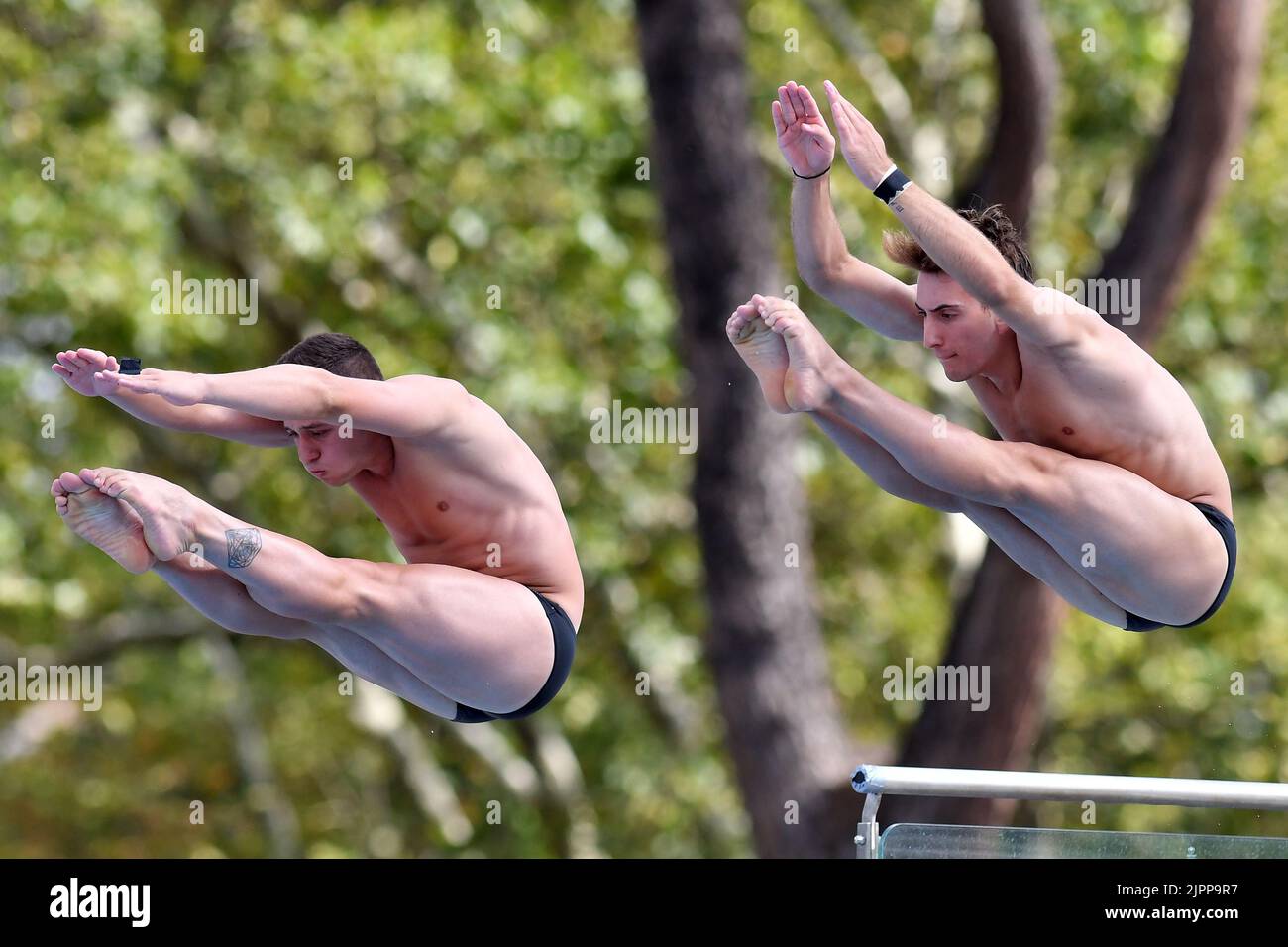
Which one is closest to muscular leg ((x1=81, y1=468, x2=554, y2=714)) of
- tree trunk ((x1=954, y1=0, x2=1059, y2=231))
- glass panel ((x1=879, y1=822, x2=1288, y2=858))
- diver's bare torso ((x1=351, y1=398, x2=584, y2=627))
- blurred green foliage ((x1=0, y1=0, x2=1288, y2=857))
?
diver's bare torso ((x1=351, y1=398, x2=584, y2=627))

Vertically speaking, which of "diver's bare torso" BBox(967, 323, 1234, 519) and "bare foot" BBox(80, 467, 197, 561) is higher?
"diver's bare torso" BBox(967, 323, 1234, 519)

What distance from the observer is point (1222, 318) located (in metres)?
15.0

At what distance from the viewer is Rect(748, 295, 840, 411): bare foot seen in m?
4.91

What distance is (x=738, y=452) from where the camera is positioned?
10320 millimetres

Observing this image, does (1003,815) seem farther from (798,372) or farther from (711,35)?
(798,372)

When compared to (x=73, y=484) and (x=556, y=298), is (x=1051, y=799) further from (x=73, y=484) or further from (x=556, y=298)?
(x=556, y=298)

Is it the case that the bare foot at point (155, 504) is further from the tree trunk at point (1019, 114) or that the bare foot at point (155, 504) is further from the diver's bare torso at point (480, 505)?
the tree trunk at point (1019, 114)

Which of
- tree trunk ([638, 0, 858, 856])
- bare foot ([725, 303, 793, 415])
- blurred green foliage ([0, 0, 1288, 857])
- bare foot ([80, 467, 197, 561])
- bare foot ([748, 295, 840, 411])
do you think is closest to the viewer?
bare foot ([80, 467, 197, 561])

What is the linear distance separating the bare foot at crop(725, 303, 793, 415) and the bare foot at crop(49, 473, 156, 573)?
6.03ft

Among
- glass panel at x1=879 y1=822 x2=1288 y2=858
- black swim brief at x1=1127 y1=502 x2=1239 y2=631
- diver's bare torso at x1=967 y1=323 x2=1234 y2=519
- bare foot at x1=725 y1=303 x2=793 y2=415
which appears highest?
bare foot at x1=725 y1=303 x2=793 y2=415

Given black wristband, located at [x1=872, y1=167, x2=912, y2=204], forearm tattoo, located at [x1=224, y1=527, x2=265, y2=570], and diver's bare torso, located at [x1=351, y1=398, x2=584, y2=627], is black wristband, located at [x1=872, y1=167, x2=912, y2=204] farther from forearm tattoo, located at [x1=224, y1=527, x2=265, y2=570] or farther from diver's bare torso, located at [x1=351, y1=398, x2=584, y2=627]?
forearm tattoo, located at [x1=224, y1=527, x2=265, y2=570]

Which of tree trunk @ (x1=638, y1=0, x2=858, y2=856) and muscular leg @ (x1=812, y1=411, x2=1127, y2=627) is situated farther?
tree trunk @ (x1=638, y1=0, x2=858, y2=856)

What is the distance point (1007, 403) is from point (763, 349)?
0.90m
